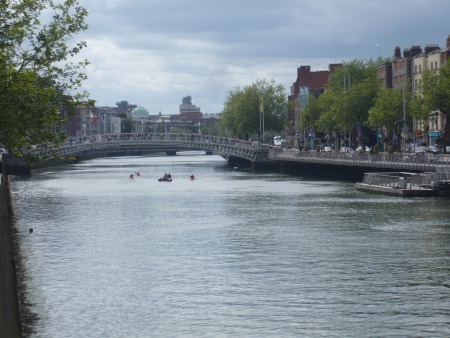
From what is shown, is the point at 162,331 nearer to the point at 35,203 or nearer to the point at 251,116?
the point at 35,203

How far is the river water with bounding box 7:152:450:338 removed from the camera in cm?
2836

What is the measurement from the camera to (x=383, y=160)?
8581cm

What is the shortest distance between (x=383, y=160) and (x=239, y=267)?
49.9m

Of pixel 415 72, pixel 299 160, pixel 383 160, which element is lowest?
pixel 299 160

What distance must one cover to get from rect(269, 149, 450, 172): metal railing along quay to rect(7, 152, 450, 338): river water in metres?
8.18

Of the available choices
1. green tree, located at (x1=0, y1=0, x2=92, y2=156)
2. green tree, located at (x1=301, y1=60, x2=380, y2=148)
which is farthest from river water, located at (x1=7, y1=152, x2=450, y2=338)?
green tree, located at (x1=301, y1=60, x2=380, y2=148)

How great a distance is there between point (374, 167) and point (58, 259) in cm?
5127

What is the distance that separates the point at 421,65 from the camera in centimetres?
13162

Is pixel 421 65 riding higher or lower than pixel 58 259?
higher

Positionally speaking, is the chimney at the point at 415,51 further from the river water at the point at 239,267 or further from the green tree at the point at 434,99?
the river water at the point at 239,267

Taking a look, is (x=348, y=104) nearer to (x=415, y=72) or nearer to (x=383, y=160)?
(x=415, y=72)

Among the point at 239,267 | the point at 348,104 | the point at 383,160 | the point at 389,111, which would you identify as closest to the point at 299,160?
the point at 389,111

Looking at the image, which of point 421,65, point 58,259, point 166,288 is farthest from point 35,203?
point 421,65

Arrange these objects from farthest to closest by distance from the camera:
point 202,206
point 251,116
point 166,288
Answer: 1. point 251,116
2. point 202,206
3. point 166,288
